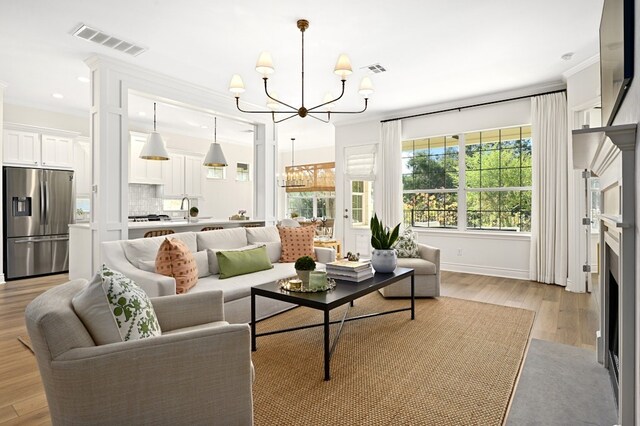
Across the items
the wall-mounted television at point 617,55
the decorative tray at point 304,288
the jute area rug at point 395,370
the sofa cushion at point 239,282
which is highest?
the wall-mounted television at point 617,55

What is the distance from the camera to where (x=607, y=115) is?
75.9 inches

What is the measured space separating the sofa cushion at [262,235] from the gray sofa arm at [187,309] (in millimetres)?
2121

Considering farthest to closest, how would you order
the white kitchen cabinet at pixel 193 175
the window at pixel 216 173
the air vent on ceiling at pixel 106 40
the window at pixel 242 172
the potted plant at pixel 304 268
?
1. the window at pixel 242 172
2. the window at pixel 216 173
3. the white kitchen cabinet at pixel 193 175
4. the air vent on ceiling at pixel 106 40
5. the potted plant at pixel 304 268

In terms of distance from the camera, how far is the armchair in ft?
4.01

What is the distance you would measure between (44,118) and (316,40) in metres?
5.07

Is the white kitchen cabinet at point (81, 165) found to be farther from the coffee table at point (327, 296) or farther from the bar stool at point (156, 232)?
the coffee table at point (327, 296)

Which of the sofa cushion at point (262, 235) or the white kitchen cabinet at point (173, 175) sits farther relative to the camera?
the white kitchen cabinet at point (173, 175)

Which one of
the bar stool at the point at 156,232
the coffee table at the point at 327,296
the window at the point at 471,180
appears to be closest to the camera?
the coffee table at the point at 327,296

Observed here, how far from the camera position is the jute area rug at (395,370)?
1.89 m

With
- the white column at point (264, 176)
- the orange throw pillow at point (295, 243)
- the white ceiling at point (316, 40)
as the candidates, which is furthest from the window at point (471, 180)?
the orange throw pillow at point (295, 243)

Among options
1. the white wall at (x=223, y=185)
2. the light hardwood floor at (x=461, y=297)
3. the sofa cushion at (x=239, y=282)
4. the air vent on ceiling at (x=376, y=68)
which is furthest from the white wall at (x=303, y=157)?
the sofa cushion at (x=239, y=282)

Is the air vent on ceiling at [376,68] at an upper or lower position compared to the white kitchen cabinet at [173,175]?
upper

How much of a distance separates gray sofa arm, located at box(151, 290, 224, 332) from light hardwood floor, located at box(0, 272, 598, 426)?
764mm

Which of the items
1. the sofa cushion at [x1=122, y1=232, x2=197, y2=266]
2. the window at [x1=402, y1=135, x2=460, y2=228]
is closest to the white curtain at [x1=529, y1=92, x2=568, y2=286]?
the window at [x1=402, y1=135, x2=460, y2=228]
